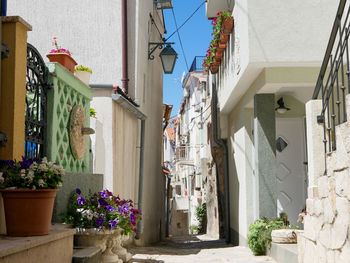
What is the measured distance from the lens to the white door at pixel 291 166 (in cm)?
1071

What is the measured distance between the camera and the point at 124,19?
36.1 feet

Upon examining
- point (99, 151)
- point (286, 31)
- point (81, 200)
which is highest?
point (286, 31)

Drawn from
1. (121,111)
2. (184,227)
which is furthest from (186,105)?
(121,111)

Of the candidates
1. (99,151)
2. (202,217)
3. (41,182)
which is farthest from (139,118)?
(202,217)

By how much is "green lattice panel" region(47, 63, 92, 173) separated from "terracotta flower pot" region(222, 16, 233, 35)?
4.34 meters

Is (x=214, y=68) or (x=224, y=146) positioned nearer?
(x=214, y=68)

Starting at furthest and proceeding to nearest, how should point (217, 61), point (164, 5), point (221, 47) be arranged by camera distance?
1. point (164, 5)
2. point (217, 61)
3. point (221, 47)

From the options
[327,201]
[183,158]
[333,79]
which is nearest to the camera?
[327,201]

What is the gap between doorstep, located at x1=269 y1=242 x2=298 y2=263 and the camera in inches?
275

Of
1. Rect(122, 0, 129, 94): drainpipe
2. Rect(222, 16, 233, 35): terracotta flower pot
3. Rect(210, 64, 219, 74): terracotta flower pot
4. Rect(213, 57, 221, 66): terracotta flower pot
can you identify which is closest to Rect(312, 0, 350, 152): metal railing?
Rect(222, 16, 233, 35): terracotta flower pot

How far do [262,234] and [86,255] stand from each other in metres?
4.64

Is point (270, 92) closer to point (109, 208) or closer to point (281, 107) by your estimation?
point (281, 107)

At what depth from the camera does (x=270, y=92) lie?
367 inches

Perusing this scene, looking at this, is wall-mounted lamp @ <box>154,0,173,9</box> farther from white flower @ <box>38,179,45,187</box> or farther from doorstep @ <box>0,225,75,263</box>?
white flower @ <box>38,179,45,187</box>
